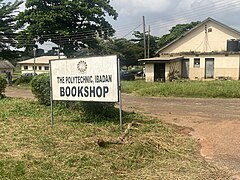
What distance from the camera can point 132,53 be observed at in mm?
50500

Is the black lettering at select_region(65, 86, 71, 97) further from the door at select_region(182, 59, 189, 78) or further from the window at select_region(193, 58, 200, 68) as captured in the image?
the door at select_region(182, 59, 189, 78)

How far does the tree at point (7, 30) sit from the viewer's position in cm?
3412

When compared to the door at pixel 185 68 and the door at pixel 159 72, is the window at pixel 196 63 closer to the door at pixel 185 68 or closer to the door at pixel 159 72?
the door at pixel 185 68

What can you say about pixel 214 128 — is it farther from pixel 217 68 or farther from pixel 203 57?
pixel 203 57

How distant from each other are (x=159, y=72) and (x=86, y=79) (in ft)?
68.6

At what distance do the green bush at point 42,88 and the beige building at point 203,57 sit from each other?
1652 cm

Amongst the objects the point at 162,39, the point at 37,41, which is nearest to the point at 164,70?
the point at 37,41

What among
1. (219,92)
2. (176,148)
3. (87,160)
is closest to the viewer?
(87,160)

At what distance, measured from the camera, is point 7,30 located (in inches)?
1336

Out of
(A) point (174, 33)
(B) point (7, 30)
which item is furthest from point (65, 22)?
(A) point (174, 33)

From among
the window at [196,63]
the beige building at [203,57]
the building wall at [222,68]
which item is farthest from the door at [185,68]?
the window at [196,63]

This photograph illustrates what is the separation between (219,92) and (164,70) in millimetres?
11360

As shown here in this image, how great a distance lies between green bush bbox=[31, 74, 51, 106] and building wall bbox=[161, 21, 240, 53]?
2091 centimetres

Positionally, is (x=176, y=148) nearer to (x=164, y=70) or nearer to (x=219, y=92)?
(x=219, y=92)
